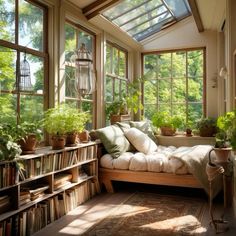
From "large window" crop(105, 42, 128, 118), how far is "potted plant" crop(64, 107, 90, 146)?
1.77 metres

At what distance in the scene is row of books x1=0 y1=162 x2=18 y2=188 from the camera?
8.04ft

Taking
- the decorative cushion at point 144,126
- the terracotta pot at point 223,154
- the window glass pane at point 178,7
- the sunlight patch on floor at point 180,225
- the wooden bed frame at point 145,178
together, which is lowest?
the sunlight patch on floor at point 180,225

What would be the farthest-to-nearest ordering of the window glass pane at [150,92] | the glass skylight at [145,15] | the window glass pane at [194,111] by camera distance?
the window glass pane at [150,92] → the window glass pane at [194,111] → the glass skylight at [145,15]

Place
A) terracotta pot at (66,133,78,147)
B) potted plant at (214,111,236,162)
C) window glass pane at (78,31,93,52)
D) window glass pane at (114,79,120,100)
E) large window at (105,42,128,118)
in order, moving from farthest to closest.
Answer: window glass pane at (114,79,120,100) < large window at (105,42,128,118) < window glass pane at (78,31,93,52) < terracotta pot at (66,133,78,147) < potted plant at (214,111,236,162)

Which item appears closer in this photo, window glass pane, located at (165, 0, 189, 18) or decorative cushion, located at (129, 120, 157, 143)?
window glass pane, located at (165, 0, 189, 18)

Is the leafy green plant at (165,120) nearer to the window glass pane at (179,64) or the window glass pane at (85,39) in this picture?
the window glass pane at (179,64)

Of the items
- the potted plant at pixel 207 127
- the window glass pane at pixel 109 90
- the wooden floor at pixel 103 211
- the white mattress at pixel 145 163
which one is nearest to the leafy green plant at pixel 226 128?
the white mattress at pixel 145 163

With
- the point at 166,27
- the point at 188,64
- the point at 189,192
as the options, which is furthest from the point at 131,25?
the point at 189,192

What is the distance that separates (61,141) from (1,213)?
A: 1.04 m

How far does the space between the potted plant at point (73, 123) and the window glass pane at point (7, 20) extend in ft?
3.37

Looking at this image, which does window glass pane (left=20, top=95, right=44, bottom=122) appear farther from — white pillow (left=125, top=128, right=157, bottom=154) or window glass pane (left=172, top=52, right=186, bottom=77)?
window glass pane (left=172, top=52, right=186, bottom=77)

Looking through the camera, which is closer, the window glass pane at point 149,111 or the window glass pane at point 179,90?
the window glass pane at point 179,90

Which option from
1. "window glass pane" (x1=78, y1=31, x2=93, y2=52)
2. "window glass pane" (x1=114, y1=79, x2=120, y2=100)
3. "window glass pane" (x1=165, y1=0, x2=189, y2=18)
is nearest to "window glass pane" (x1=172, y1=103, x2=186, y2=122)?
"window glass pane" (x1=114, y1=79, x2=120, y2=100)

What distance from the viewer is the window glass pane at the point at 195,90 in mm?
5977
